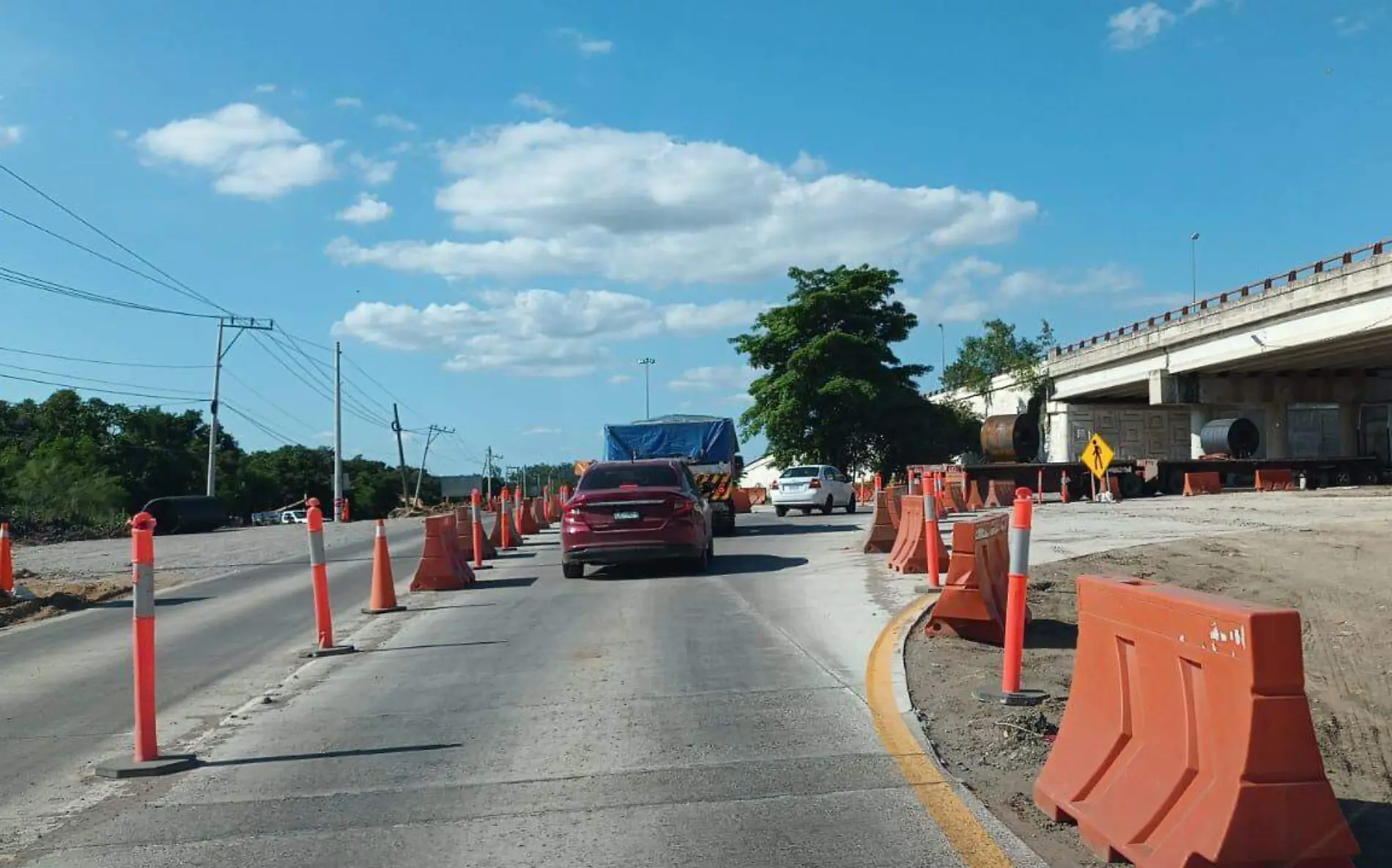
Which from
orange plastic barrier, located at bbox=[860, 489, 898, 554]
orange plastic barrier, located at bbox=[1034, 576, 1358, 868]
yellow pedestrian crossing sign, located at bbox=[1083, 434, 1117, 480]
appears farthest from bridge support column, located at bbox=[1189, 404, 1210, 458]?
orange plastic barrier, located at bbox=[1034, 576, 1358, 868]

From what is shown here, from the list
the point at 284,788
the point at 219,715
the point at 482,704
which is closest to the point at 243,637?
the point at 219,715

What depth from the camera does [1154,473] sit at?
40.8 m

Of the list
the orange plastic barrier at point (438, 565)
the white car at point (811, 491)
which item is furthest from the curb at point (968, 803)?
the white car at point (811, 491)

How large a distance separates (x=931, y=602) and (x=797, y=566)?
5.31m

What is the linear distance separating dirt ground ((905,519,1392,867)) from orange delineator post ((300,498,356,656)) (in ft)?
16.2

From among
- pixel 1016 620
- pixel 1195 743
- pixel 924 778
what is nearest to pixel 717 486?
pixel 1016 620

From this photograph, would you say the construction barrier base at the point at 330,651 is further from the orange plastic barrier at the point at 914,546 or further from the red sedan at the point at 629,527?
the orange plastic barrier at the point at 914,546

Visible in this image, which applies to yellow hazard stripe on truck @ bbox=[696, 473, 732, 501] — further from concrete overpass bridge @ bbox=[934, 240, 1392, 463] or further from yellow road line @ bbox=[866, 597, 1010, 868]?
concrete overpass bridge @ bbox=[934, 240, 1392, 463]

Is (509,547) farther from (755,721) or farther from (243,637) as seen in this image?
(755,721)

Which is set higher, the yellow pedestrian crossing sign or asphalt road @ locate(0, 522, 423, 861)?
the yellow pedestrian crossing sign

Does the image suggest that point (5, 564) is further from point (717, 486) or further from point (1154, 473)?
point (1154, 473)

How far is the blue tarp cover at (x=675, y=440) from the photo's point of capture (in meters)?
27.8

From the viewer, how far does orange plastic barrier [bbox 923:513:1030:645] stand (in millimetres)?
9555

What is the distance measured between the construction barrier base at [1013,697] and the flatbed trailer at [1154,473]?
28716 mm
